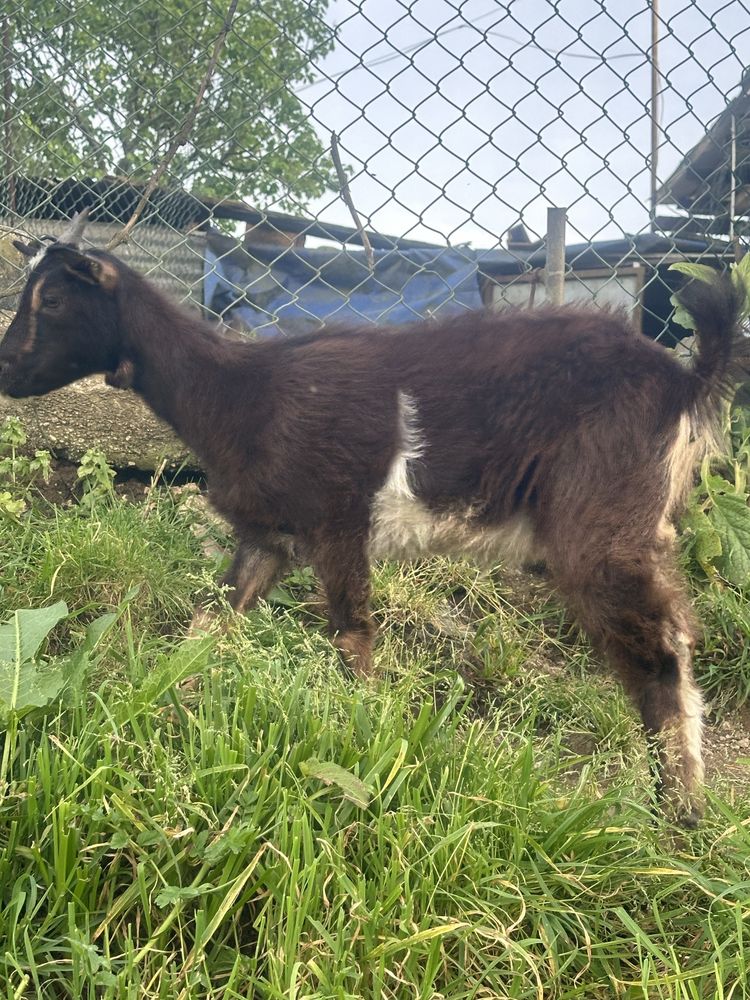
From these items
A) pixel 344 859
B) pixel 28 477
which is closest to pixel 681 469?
pixel 344 859

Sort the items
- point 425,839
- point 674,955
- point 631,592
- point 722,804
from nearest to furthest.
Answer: point 674,955, point 425,839, point 722,804, point 631,592

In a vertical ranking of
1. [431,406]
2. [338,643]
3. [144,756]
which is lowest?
[338,643]

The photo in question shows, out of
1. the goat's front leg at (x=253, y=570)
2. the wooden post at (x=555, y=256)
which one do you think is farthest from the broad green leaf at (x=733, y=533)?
the goat's front leg at (x=253, y=570)

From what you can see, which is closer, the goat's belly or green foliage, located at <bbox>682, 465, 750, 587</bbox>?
the goat's belly

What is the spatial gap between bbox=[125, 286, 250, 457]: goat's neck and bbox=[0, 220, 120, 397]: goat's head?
0.10 meters

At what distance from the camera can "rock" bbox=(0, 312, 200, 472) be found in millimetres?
3932

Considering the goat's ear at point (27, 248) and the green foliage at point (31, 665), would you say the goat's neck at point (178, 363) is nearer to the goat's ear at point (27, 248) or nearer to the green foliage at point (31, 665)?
the goat's ear at point (27, 248)

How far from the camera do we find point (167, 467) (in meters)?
4.07

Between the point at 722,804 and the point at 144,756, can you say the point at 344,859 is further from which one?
the point at 722,804

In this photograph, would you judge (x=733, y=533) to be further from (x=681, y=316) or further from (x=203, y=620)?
(x=203, y=620)

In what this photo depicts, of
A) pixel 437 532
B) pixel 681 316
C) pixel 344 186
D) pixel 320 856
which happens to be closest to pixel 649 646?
pixel 437 532

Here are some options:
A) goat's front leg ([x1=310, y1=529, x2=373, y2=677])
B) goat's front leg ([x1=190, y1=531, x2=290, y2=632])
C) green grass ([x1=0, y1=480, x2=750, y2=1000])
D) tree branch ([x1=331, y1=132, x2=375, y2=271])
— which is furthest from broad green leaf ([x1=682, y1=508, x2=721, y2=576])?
tree branch ([x1=331, y1=132, x2=375, y2=271])

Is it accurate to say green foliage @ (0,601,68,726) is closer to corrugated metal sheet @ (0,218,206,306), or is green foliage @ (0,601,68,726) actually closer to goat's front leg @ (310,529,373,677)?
goat's front leg @ (310,529,373,677)

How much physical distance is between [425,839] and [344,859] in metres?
0.20
